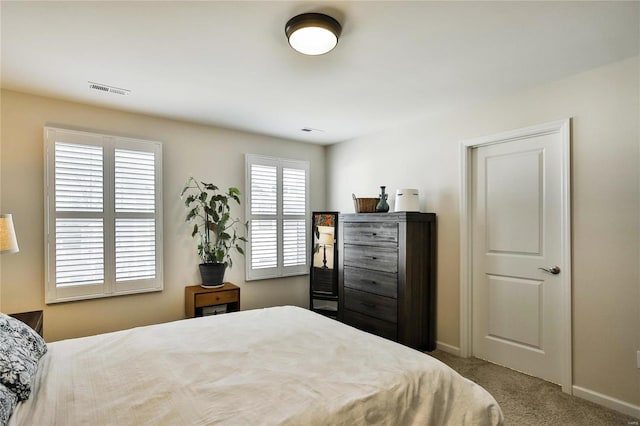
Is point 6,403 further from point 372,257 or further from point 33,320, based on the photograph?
point 372,257

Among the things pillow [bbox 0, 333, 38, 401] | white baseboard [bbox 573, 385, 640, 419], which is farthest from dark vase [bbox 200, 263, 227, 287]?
white baseboard [bbox 573, 385, 640, 419]

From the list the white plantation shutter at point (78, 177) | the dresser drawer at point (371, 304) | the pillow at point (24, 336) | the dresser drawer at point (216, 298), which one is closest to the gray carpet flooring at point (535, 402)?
the dresser drawer at point (371, 304)

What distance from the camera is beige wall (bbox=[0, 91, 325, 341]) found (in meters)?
3.03

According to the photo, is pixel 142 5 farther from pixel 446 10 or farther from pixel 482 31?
pixel 482 31

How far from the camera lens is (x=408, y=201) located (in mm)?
3604

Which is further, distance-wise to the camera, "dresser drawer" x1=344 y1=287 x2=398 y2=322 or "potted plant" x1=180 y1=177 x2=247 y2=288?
"potted plant" x1=180 y1=177 x2=247 y2=288

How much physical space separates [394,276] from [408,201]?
30.9 inches

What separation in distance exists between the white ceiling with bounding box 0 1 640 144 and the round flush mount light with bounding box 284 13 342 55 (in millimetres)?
42

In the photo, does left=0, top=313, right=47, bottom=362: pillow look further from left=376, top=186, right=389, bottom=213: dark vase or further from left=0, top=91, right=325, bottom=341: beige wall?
left=376, top=186, right=389, bottom=213: dark vase

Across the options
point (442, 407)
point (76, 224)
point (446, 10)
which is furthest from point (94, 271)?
point (446, 10)

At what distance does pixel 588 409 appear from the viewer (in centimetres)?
246

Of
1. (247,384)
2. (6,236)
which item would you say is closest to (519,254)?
(247,384)

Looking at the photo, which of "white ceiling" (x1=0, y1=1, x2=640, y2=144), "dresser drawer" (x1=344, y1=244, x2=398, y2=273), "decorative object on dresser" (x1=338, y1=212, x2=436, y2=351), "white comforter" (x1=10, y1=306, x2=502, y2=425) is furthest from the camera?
"dresser drawer" (x1=344, y1=244, x2=398, y2=273)

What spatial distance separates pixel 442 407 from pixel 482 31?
81.3 inches
